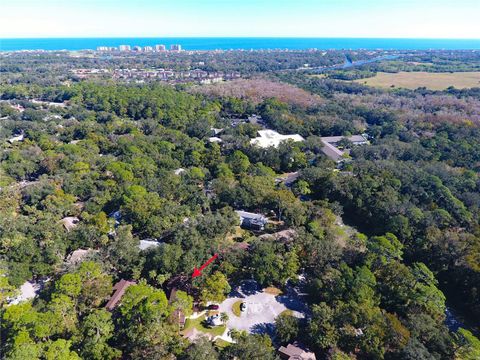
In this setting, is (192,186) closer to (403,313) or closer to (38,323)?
(38,323)

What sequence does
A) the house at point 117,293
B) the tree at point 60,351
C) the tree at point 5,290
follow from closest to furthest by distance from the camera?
the tree at point 60,351
the tree at point 5,290
the house at point 117,293

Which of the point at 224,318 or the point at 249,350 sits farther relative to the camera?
the point at 224,318

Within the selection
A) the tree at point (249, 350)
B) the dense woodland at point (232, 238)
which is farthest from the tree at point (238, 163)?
the tree at point (249, 350)

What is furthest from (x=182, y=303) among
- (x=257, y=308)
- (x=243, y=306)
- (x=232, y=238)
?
(x=232, y=238)

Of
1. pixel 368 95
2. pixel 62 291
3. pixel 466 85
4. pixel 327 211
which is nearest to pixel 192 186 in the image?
pixel 327 211

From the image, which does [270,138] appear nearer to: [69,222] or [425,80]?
[69,222]

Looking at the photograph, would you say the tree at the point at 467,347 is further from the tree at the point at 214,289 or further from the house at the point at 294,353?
the tree at the point at 214,289

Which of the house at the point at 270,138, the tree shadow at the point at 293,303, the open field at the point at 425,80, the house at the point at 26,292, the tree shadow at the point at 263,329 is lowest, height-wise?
the tree shadow at the point at 263,329
